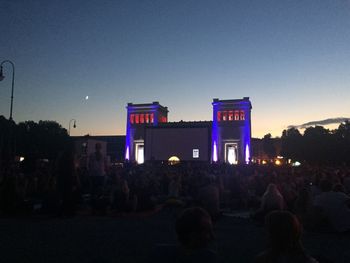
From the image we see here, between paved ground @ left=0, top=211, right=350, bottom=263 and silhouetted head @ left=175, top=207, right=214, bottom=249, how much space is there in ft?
8.34

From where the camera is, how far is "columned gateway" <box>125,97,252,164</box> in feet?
220

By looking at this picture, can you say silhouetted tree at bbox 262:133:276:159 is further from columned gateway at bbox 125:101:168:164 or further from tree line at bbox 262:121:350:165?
columned gateway at bbox 125:101:168:164

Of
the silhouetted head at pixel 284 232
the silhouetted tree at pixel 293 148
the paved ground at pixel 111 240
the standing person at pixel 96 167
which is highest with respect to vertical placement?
the silhouetted tree at pixel 293 148

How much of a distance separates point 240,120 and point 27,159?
59.0 metres

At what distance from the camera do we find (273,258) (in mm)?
3102

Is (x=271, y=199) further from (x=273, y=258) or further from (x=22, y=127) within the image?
(x=22, y=127)

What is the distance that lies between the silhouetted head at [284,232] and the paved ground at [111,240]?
9.13 ft

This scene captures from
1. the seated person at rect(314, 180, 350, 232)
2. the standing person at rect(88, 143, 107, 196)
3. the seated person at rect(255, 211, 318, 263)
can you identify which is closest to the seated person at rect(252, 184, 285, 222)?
the seated person at rect(314, 180, 350, 232)

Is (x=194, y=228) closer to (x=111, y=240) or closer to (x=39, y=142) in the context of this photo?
(x=111, y=240)

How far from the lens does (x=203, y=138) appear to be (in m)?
66.8

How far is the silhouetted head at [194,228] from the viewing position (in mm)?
2955

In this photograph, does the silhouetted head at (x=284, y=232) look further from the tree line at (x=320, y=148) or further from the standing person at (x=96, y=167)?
the tree line at (x=320, y=148)

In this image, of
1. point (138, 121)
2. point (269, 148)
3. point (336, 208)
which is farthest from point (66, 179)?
point (269, 148)

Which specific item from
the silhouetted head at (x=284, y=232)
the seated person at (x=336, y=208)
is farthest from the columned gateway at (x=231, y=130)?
the silhouetted head at (x=284, y=232)
